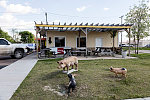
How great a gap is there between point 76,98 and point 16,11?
110 ft

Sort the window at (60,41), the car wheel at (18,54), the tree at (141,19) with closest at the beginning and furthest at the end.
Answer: the car wheel at (18,54), the tree at (141,19), the window at (60,41)

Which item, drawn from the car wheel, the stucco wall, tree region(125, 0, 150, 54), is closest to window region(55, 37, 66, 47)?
the stucco wall

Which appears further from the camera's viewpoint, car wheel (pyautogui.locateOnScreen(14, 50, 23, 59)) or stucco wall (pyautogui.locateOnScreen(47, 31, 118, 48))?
stucco wall (pyautogui.locateOnScreen(47, 31, 118, 48))

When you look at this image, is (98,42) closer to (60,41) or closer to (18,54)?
(60,41)

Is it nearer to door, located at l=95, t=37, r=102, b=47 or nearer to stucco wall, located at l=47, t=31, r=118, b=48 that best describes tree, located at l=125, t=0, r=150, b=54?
stucco wall, located at l=47, t=31, r=118, b=48

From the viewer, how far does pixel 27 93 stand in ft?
9.74

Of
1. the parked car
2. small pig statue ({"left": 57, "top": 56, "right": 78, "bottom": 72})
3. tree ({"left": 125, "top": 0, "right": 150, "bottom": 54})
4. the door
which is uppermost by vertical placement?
tree ({"left": 125, "top": 0, "right": 150, "bottom": 54})

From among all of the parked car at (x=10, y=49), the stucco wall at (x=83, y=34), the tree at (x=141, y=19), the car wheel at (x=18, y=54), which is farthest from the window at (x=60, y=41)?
the tree at (x=141, y=19)

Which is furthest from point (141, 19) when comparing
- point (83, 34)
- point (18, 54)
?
point (18, 54)

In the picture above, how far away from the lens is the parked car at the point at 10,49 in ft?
29.9

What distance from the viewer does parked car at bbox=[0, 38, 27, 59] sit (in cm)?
912

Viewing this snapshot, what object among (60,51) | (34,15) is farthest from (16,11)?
(60,51)

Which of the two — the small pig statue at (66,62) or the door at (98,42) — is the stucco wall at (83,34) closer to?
the door at (98,42)

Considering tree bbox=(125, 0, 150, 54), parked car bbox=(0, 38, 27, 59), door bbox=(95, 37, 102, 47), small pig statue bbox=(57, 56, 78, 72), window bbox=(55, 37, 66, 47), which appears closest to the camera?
small pig statue bbox=(57, 56, 78, 72)
